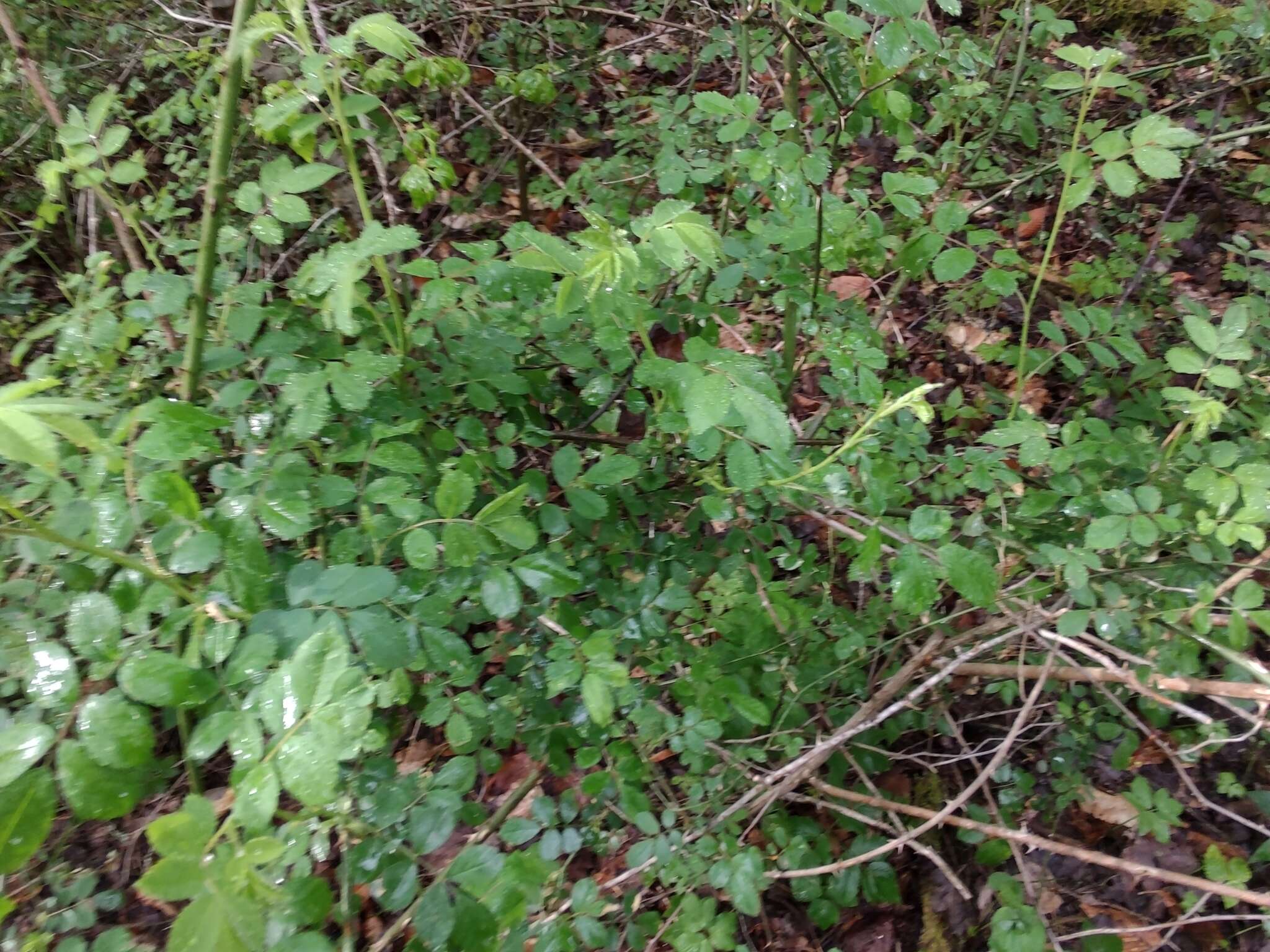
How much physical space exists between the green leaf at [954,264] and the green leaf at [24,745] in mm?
1544

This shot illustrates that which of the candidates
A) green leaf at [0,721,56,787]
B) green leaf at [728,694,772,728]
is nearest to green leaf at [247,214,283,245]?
green leaf at [0,721,56,787]

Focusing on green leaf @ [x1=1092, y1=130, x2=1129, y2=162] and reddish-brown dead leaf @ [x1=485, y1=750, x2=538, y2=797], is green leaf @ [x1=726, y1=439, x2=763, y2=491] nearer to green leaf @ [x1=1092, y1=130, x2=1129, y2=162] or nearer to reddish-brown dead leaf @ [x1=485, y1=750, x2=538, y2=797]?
green leaf @ [x1=1092, y1=130, x2=1129, y2=162]

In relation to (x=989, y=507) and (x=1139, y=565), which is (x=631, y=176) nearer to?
(x=989, y=507)

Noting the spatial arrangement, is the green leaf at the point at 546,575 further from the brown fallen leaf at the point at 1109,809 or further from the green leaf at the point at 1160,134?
the brown fallen leaf at the point at 1109,809

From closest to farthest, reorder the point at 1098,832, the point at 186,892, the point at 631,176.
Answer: the point at 186,892 → the point at 1098,832 → the point at 631,176

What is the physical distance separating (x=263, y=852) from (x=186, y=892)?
7cm

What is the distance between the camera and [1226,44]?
2.56 meters

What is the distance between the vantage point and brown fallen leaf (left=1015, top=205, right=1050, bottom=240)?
114 inches

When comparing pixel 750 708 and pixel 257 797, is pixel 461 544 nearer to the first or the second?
pixel 257 797

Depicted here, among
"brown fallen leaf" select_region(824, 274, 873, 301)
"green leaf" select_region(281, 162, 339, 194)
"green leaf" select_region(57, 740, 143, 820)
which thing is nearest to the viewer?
"green leaf" select_region(57, 740, 143, 820)

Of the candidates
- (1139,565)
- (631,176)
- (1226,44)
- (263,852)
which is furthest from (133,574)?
(1226,44)

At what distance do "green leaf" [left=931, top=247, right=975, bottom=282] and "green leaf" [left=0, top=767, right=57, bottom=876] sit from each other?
157 cm

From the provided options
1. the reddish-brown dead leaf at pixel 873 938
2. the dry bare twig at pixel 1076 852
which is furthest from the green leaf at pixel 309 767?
the reddish-brown dead leaf at pixel 873 938

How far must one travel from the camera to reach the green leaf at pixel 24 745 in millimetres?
730
